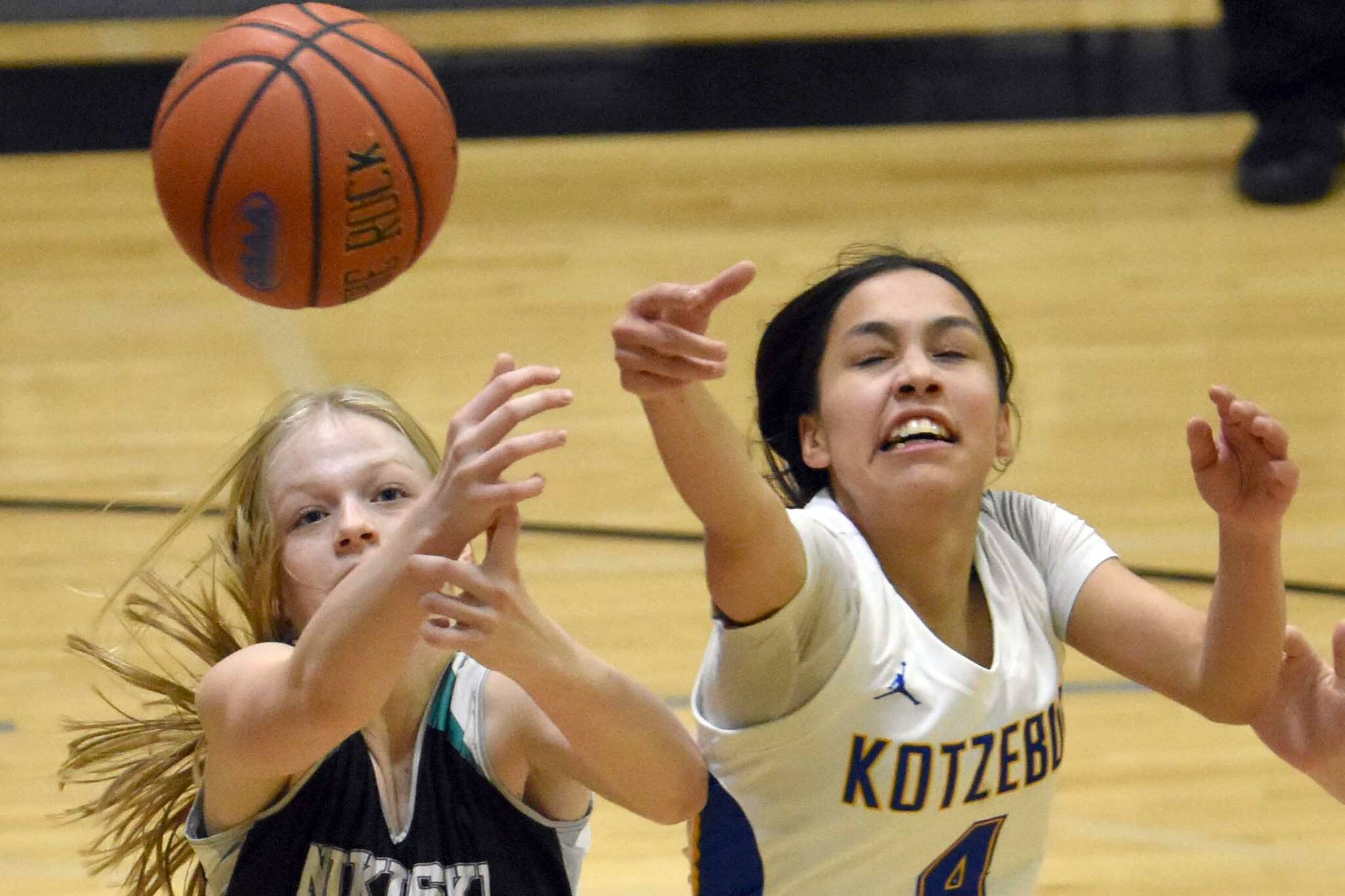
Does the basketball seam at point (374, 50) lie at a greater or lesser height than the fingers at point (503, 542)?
greater

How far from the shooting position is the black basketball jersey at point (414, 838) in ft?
7.18

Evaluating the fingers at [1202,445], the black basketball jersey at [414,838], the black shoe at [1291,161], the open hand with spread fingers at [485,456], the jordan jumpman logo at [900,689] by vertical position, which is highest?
the open hand with spread fingers at [485,456]

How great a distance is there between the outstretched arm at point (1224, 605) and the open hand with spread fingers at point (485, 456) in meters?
0.79

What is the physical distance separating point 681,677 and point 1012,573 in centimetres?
136

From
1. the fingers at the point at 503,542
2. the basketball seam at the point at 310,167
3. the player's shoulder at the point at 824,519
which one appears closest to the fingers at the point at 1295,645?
the player's shoulder at the point at 824,519

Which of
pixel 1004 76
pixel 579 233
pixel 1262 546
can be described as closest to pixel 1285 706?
pixel 1262 546

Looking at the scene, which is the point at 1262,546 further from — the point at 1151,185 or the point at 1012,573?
the point at 1151,185

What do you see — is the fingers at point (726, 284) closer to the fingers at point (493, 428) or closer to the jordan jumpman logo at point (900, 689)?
the fingers at point (493, 428)

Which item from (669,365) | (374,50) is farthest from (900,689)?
(374,50)

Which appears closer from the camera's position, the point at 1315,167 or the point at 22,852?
the point at 22,852

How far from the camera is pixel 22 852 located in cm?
324

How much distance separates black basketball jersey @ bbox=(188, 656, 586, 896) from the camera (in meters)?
2.19

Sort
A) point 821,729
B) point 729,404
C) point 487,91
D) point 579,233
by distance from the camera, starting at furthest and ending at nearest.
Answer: point 487,91, point 579,233, point 729,404, point 821,729

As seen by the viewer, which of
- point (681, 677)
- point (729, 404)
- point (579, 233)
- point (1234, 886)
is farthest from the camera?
point (579, 233)
